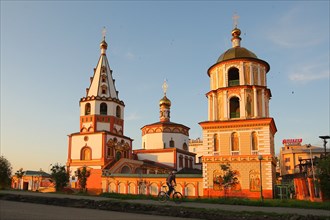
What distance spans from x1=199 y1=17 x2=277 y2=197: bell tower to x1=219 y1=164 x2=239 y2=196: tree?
1.54 feet

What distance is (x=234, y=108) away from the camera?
31.1 meters

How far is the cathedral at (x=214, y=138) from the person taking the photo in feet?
92.9

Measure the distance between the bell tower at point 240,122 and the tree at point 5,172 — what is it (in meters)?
16.4

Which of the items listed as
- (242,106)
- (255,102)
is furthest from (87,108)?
(255,102)

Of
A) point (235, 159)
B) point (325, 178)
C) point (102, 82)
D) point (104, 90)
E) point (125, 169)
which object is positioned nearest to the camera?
point (325, 178)

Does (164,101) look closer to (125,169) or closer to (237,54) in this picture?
(125,169)

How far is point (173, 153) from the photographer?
48438mm

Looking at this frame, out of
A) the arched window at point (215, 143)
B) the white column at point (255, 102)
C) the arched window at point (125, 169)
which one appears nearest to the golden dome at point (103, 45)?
the arched window at point (125, 169)

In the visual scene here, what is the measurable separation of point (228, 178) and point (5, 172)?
18.0 m

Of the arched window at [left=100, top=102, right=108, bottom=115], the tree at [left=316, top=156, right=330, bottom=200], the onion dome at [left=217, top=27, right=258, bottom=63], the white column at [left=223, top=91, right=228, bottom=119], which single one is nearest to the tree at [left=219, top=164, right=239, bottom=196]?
the white column at [left=223, top=91, right=228, bottom=119]

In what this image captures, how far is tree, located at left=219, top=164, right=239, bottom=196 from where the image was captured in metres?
26.9

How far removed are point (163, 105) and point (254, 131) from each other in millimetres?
27698

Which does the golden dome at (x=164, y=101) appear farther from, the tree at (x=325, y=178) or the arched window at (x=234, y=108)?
the tree at (x=325, y=178)

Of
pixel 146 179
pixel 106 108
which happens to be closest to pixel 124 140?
pixel 106 108
